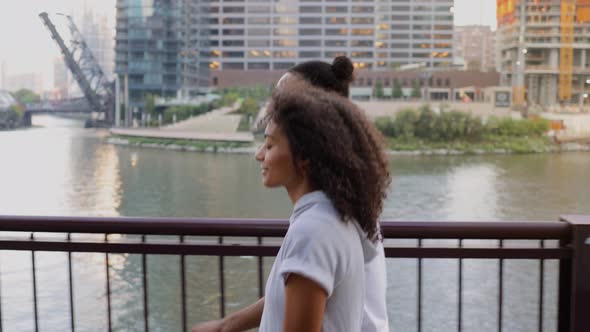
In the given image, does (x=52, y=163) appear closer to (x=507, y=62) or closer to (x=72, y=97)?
(x=72, y=97)

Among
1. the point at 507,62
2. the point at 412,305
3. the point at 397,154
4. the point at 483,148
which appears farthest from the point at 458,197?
the point at 507,62

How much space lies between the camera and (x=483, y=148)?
34875 mm

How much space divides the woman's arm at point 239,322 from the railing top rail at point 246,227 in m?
0.42

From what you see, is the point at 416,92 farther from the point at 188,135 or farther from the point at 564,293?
the point at 564,293

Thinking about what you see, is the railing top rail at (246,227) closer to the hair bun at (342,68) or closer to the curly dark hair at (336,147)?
the hair bun at (342,68)

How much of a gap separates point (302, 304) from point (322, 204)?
0.09 metres

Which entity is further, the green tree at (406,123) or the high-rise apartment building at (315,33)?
the high-rise apartment building at (315,33)

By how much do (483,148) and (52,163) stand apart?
2356 centimetres

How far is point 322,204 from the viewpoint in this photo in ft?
1.93

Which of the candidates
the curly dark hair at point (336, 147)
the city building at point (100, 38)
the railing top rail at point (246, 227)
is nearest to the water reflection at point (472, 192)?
the city building at point (100, 38)

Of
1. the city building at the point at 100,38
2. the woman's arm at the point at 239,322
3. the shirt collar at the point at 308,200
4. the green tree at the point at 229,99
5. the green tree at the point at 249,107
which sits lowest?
the green tree at the point at 249,107

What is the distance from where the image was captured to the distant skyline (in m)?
39.9

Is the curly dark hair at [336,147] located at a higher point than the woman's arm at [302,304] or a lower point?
higher

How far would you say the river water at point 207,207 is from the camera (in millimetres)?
14609
